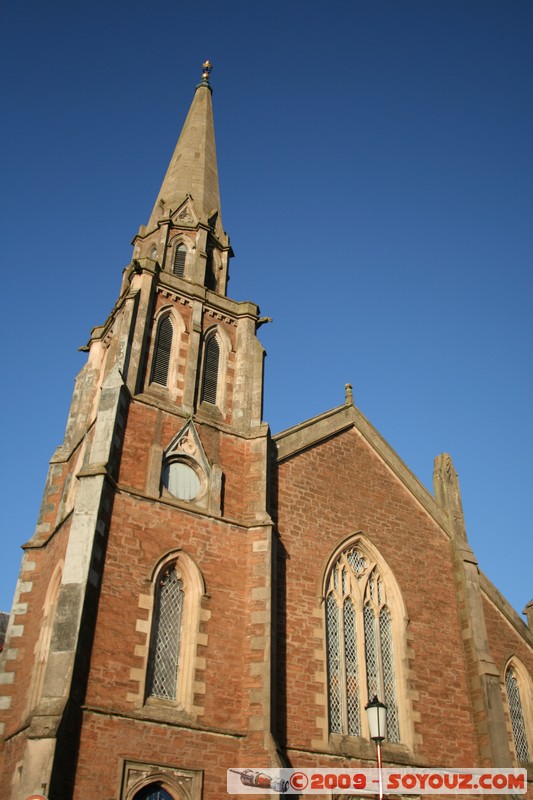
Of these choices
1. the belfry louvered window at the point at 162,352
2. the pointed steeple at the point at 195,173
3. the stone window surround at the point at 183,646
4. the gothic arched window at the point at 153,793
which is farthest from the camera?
the pointed steeple at the point at 195,173

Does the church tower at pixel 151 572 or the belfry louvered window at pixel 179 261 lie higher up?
the belfry louvered window at pixel 179 261

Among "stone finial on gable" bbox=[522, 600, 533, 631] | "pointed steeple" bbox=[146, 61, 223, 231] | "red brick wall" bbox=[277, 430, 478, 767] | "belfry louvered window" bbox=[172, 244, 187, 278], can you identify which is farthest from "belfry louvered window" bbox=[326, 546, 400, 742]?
"pointed steeple" bbox=[146, 61, 223, 231]

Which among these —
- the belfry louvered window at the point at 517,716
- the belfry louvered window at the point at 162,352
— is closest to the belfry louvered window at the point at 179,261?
the belfry louvered window at the point at 162,352

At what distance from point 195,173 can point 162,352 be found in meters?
10.1

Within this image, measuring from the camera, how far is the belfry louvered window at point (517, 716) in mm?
20281

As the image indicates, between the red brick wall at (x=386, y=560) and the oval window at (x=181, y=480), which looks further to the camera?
the oval window at (x=181, y=480)

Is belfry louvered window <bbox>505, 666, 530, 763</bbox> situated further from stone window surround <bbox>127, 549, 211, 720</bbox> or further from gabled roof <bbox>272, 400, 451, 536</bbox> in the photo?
stone window surround <bbox>127, 549, 211, 720</bbox>

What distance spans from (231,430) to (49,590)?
615 cm

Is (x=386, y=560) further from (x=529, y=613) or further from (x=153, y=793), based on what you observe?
(x=153, y=793)

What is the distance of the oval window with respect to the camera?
741 inches

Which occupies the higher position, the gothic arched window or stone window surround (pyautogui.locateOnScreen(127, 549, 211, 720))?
stone window surround (pyautogui.locateOnScreen(127, 549, 211, 720))

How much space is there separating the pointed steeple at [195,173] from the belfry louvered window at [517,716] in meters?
17.3

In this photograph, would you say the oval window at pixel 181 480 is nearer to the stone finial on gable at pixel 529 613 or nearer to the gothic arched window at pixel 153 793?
the gothic arched window at pixel 153 793

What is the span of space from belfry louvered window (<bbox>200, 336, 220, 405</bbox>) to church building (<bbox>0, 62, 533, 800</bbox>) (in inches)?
2.6
